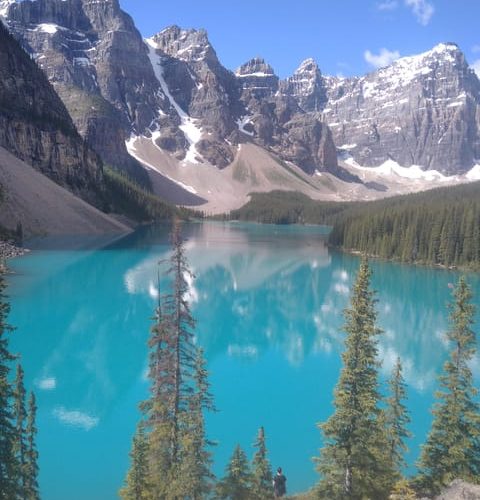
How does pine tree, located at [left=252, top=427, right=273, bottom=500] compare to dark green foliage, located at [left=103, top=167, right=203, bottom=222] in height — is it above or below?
below

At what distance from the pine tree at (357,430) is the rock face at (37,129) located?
13220 cm

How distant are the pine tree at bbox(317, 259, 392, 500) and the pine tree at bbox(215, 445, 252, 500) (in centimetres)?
223

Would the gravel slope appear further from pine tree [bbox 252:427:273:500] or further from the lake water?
pine tree [bbox 252:427:273:500]

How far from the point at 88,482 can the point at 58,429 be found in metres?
4.83

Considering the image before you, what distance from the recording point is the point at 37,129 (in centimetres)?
13688

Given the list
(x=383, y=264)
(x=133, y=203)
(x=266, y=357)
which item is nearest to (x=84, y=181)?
(x=133, y=203)

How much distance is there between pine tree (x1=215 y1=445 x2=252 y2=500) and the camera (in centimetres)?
1437

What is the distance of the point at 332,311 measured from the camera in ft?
166

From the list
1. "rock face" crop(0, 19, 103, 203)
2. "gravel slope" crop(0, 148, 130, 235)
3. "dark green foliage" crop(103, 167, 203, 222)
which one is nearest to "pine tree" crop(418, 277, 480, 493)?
"gravel slope" crop(0, 148, 130, 235)

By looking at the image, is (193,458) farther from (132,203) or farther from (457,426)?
(132,203)

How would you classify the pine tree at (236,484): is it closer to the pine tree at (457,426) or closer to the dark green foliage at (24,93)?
the pine tree at (457,426)

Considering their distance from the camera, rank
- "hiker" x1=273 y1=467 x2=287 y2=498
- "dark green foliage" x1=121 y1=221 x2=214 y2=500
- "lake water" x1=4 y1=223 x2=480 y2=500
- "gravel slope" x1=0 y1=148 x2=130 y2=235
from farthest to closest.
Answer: "gravel slope" x1=0 y1=148 x2=130 y2=235
"lake water" x1=4 y1=223 x2=480 y2=500
"hiker" x1=273 y1=467 x2=287 y2=498
"dark green foliage" x1=121 y1=221 x2=214 y2=500

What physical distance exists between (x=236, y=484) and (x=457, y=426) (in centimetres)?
698

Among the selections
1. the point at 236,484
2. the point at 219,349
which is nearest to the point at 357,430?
the point at 236,484
